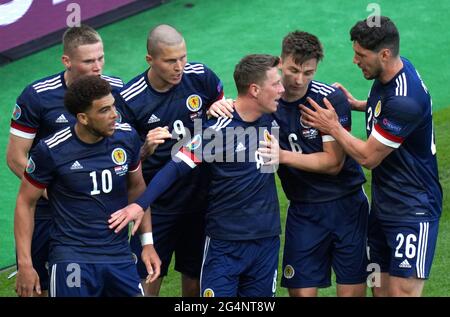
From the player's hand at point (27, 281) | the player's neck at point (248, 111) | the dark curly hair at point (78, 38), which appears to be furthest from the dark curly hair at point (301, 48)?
the player's hand at point (27, 281)

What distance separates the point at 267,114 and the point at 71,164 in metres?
1.45

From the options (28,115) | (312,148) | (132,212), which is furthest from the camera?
(28,115)

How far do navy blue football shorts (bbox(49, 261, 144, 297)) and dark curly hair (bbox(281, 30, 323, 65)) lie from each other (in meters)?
1.80

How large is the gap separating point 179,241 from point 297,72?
1619mm

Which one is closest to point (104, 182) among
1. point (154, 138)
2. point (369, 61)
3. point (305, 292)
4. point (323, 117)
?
point (154, 138)

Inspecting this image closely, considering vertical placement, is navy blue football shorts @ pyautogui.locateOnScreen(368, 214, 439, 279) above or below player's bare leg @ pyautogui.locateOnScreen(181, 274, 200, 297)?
above

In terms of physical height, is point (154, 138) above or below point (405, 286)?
above

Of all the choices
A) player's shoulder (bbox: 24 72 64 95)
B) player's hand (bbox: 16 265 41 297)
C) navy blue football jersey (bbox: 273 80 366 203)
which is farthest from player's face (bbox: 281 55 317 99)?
player's hand (bbox: 16 265 41 297)

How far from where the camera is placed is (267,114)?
8.21m

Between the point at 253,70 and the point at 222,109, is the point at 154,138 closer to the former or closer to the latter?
the point at 222,109

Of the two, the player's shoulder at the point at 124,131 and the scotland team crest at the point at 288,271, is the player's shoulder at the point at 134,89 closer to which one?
the player's shoulder at the point at 124,131

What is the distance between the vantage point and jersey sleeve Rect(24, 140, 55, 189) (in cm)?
758

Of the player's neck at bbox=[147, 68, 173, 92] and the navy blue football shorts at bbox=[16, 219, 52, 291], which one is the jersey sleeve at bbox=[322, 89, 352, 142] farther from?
the navy blue football shorts at bbox=[16, 219, 52, 291]

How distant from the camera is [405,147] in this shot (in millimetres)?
8188
